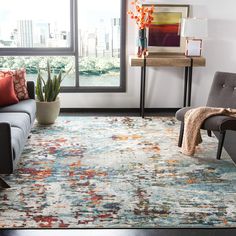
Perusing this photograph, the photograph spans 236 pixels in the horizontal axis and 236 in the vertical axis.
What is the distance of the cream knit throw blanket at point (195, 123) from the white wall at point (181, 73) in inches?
67.1

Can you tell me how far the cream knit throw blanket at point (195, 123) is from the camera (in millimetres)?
3838

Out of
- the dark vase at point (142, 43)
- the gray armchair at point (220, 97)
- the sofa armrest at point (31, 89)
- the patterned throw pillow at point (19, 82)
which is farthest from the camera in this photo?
the dark vase at point (142, 43)

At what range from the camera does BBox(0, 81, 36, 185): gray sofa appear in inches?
119

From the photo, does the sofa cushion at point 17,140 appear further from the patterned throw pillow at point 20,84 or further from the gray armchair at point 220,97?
the gray armchair at point 220,97

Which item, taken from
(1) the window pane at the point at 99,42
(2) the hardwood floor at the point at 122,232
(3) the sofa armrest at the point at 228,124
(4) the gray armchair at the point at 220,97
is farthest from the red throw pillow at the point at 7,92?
→ (3) the sofa armrest at the point at 228,124

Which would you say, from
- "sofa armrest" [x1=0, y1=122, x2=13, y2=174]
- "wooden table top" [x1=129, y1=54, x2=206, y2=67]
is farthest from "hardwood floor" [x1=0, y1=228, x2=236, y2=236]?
"wooden table top" [x1=129, y1=54, x2=206, y2=67]

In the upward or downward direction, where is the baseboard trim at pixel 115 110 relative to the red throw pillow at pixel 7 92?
downward

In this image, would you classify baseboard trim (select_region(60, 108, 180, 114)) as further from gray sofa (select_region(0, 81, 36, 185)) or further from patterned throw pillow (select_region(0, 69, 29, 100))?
patterned throw pillow (select_region(0, 69, 29, 100))

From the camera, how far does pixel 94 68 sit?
560cm

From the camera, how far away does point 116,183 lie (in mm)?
3289

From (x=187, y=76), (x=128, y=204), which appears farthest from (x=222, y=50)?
(x=128, y=204)

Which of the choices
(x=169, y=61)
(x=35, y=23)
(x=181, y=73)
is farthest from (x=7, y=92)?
(x=181, y=73)

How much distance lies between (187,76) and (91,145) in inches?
75.9

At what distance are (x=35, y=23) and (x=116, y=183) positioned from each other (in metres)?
2.94
